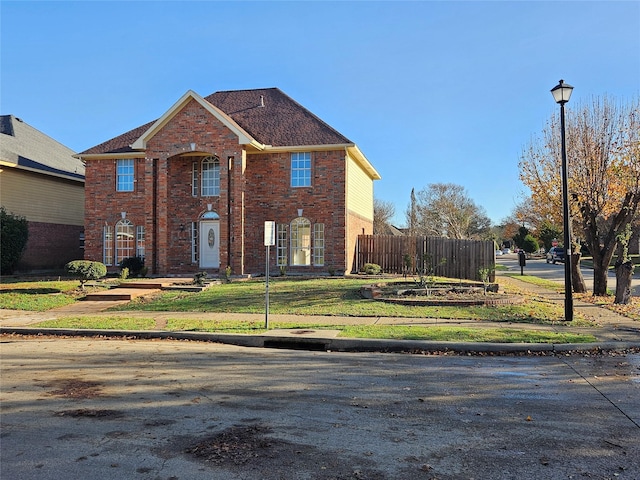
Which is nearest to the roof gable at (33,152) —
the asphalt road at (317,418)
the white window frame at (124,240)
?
the white window frame at (124,240)

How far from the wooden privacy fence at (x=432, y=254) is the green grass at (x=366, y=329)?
10.2m

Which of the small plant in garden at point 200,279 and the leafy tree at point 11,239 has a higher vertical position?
the leafy tree at point 11,239

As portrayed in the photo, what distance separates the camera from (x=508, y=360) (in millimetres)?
8805

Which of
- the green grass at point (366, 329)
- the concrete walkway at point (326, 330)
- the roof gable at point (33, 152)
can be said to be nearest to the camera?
the concrete walkway at point (326, 330)

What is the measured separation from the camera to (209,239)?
938 inches

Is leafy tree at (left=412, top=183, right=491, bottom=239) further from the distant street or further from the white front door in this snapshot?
the white front door

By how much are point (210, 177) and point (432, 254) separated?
1119cm

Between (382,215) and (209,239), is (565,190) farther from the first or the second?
(382,215)

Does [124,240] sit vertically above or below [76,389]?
above

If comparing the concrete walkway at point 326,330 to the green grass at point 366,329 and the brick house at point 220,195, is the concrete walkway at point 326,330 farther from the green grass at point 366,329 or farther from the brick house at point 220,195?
the brick house at point 220,195

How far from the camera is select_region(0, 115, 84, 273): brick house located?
25750 mm

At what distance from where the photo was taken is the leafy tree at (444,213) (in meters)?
50.3

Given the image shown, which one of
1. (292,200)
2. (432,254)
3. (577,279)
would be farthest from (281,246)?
(577,279)

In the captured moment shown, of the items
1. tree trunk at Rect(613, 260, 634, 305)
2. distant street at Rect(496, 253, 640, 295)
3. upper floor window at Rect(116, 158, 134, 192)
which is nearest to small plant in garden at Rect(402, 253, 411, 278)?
tree trunk at Rect(613, 260, 634, 305)
